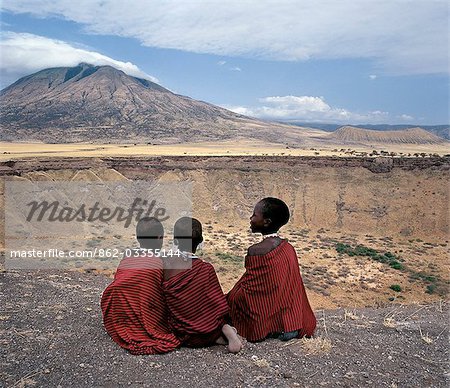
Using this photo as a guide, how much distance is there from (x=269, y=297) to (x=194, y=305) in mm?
843

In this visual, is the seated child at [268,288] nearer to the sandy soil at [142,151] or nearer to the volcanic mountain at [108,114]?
the sandy soil at [142,151]

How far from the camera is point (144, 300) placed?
457cm

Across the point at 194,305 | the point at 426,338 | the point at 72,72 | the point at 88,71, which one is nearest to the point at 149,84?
the point at 88,71

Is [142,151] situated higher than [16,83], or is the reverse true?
[16,83]

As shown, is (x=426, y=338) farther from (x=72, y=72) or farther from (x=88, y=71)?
(x=72, y=72)

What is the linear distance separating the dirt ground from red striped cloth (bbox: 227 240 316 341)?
202 millimetres

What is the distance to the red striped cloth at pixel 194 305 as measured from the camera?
455cm

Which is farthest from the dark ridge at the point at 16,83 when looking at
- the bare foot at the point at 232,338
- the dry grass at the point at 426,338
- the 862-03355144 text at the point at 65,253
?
the dry grass at the point at 426,338

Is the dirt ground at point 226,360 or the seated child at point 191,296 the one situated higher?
the seated child at point 191,296

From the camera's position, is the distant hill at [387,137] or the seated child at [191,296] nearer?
the seated child at [191,296]

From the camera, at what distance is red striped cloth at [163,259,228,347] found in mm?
4551

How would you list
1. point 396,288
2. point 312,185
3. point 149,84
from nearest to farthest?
1. point 396,288
2. point 312,185
3. point 149,84

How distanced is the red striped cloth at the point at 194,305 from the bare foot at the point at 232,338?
0.08 metres

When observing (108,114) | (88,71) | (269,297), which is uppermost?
(88,71)
